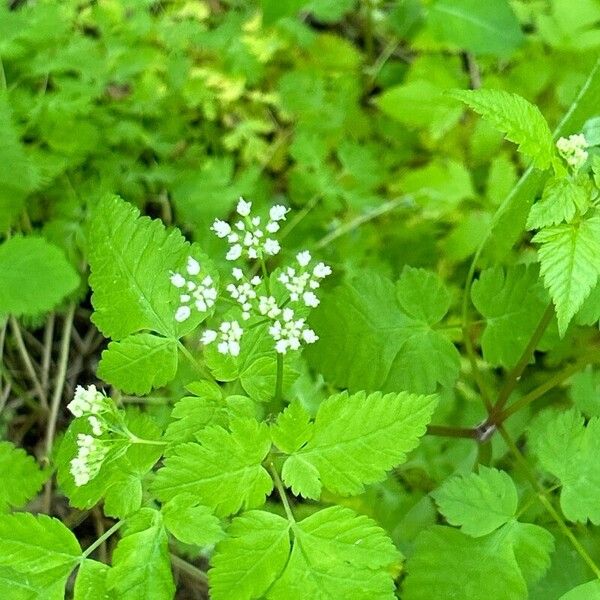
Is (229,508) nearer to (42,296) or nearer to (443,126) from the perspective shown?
(42,296)

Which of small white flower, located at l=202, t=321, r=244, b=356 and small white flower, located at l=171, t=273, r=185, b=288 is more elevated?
small white flower, located at l=171, t=273, r=185, b=288

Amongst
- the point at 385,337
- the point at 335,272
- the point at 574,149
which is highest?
the point at 574,149

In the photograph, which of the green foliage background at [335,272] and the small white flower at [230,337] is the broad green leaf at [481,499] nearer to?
the green foliage background at [335,272]

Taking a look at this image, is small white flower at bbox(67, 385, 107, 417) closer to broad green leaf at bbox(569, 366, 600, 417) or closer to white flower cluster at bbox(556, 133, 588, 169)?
white flower cluster at bbox(556, 133, 588, 169)

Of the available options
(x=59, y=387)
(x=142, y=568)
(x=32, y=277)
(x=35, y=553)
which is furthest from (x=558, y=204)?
(x=59, y=387)

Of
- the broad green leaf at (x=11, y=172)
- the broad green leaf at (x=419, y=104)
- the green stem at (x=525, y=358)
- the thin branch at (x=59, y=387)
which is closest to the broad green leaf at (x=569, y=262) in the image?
the green stem at (x=525, y=358)

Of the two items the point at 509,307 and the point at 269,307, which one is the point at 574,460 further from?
the point at 269,307

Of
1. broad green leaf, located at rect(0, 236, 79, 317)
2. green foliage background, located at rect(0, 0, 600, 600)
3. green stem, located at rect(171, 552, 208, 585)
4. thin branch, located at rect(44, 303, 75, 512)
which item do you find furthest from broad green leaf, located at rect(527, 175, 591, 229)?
thin branch, located at rect(44, 303, 75, 512)
